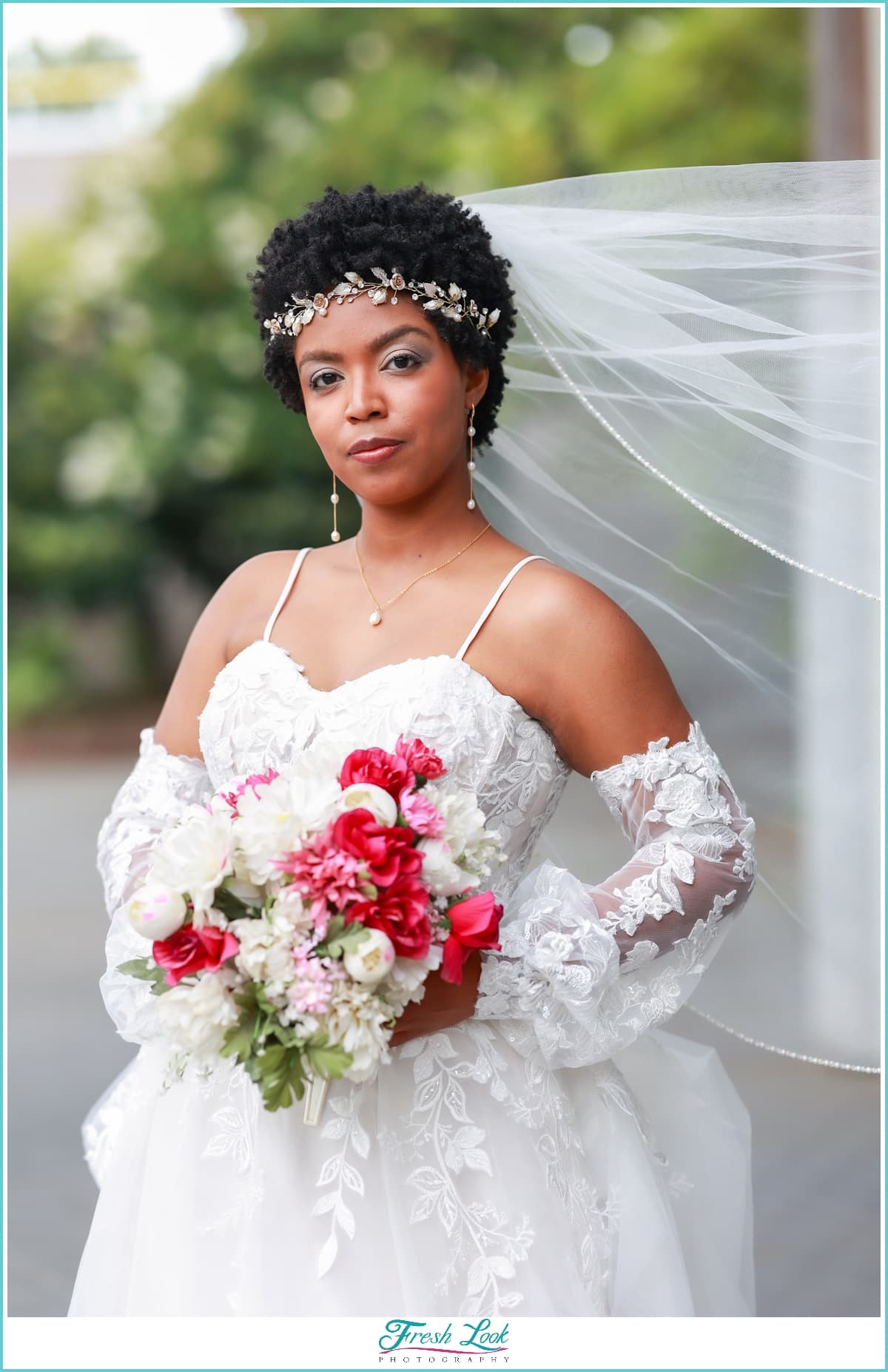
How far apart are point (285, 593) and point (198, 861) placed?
0.78m

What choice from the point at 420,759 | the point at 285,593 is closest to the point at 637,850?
the point at 420,759

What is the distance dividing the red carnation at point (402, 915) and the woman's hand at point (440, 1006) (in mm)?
246

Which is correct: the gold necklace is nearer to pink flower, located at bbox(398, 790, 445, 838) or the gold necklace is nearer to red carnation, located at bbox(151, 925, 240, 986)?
pink flower, located at bbox(398, 790, 445, 838)

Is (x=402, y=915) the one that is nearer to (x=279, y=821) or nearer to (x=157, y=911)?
(x=279, y=821)

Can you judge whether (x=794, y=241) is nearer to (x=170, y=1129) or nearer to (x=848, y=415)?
(x=848, y=415)

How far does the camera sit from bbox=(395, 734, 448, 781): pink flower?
192 centimetres

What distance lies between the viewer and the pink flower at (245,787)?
1968mm

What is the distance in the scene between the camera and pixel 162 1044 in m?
2.38

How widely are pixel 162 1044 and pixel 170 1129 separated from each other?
0.14 m

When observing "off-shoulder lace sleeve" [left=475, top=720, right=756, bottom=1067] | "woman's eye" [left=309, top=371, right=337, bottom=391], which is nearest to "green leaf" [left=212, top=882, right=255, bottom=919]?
"off-shoulder lace sleeve" [left=475, top=720, right=756, bottom=1067]

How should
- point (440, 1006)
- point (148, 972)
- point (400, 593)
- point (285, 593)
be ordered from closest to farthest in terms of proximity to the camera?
point (148, 972), point (440, 1006), point (400, 593), point (285, 593)

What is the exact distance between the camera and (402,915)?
1.80 meters

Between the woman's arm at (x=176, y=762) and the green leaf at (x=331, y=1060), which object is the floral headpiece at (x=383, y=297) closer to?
the woman's arm at (x=176, y=762)

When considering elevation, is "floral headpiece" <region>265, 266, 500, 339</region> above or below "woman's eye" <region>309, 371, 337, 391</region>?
above
